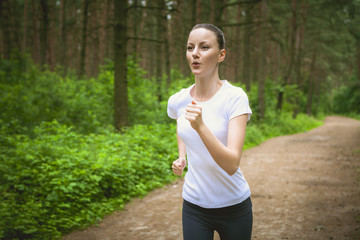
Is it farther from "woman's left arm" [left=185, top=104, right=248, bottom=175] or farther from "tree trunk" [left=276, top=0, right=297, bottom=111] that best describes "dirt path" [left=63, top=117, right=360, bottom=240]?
"tree trunk" [left=276, top=0, right=297, bottom=111]

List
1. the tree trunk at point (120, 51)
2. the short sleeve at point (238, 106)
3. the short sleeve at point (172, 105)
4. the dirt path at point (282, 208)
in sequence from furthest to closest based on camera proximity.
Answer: the tree trunk at point (120, 51) < the dirt path at point (282, 208) < the short sleeve at point (172, 105) < the short sleeve at point (238, 106)

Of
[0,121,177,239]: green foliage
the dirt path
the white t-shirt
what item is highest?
the white t-shirt

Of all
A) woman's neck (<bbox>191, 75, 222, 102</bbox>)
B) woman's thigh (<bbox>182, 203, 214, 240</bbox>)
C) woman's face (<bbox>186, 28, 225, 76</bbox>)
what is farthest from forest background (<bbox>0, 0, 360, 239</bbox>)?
woman's face (<bbox>186, 28, 225, 76</bbox>)

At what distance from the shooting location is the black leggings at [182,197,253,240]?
201 centimetres

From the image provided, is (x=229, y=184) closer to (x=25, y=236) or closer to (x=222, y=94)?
(x=222, y=94)

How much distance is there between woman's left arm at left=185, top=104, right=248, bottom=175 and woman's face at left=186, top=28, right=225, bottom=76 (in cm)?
37

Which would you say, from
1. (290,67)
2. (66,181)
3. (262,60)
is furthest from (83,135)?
(290,67)

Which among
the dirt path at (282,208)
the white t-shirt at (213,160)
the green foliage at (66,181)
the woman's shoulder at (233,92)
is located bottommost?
the dirt path at (282,208)

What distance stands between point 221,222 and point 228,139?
23.3 inches

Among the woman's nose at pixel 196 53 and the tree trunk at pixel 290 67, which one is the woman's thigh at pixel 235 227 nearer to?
the woman's nose at pixel 196 53

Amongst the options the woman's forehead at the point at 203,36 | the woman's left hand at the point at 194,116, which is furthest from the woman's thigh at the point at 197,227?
the woman's forehead at the point at 203,36

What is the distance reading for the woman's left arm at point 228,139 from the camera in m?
1.70

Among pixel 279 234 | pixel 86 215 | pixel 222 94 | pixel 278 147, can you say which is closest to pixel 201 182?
pixel 222 94

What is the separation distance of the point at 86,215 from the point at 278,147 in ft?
34.0
